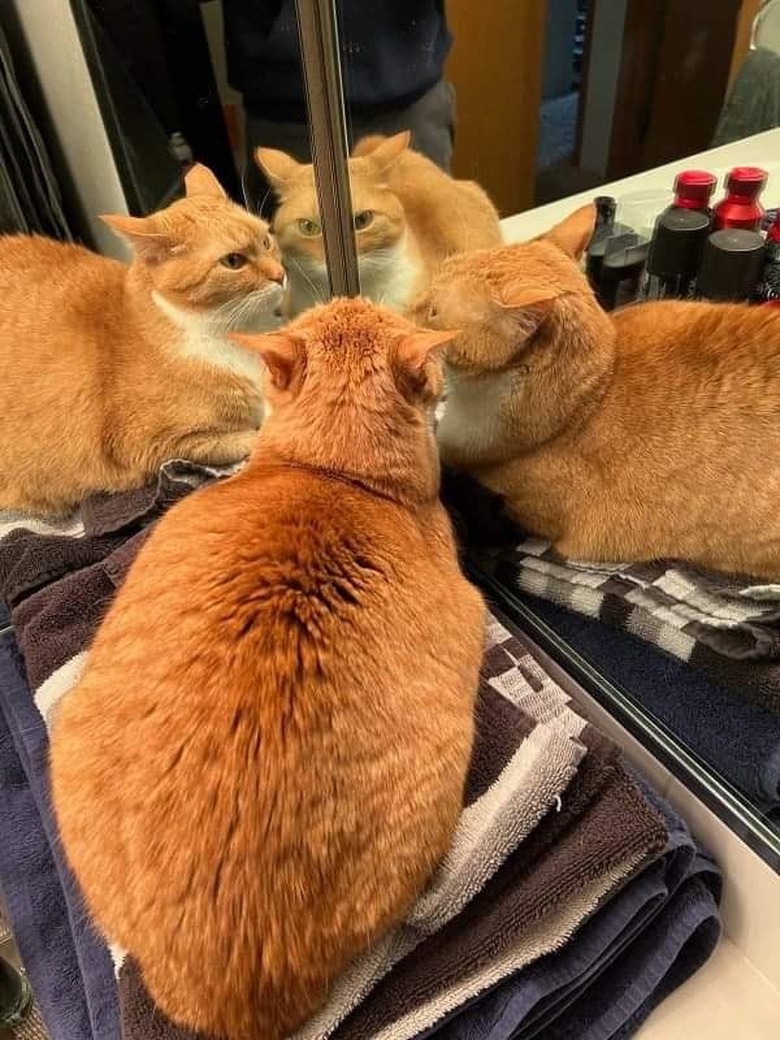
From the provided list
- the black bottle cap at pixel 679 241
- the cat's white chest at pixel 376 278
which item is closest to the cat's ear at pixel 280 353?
the cat's white chest at pixel 376 278

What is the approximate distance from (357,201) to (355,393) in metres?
0.41

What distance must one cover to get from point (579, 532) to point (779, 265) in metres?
0.47

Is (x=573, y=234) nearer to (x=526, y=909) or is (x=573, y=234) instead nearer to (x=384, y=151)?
(x=384, y=151)

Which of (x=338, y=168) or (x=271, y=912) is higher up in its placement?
(x=338, y=168)

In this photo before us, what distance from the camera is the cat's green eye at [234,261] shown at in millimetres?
957

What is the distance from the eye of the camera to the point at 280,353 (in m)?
0.73

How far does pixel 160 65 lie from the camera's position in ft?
3.81

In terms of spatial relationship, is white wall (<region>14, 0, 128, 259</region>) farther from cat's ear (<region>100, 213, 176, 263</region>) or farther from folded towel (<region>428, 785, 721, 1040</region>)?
folded towel (<region>428, 785, 721, 1040</region>)

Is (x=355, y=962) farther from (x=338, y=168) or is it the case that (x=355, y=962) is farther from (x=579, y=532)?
(x=338, y=168)

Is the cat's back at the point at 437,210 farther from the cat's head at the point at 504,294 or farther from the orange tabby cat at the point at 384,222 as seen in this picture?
the cat's head at the point at 504,294

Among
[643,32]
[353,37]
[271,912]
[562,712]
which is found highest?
[353,37]

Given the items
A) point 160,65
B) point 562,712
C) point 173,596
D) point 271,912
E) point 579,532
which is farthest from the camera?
point 160,65

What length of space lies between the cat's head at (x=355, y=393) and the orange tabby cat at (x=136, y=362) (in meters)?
0.24

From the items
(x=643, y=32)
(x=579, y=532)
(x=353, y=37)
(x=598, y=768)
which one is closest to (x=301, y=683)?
(x=598, y=768)
